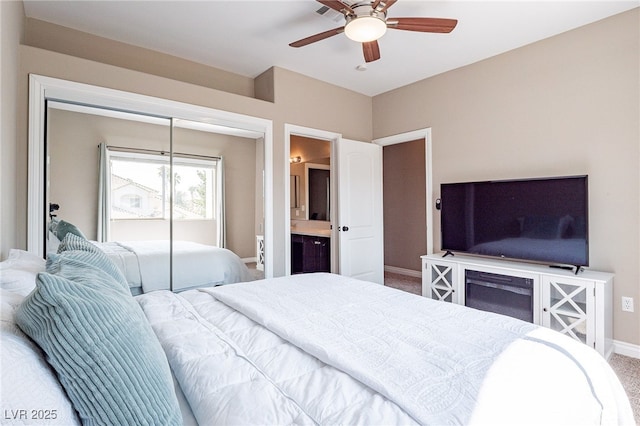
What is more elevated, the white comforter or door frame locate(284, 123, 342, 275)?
door frame locate(284, 123, 342, 275)

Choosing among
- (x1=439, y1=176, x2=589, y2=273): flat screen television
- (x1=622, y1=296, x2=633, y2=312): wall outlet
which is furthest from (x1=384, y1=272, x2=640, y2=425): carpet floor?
(x1=439, y1=176, x2=589, y2=273): flat screen television

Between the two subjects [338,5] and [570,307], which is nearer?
[338,5]

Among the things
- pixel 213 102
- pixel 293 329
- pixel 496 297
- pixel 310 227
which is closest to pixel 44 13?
pixel 213 102

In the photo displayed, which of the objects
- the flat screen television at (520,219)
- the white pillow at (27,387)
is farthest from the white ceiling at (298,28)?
the white pillow at (27,387)

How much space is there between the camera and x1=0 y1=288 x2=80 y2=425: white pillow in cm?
55

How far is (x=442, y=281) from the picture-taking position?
11.6 feet

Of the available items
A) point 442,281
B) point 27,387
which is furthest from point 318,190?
point 27,387

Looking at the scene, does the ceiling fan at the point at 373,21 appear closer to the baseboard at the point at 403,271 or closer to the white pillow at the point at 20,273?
the white pillow at the point at 20,273

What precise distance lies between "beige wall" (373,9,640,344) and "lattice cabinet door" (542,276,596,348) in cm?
45

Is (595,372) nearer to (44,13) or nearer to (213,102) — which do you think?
(213,102)

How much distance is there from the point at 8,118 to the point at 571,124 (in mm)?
4294

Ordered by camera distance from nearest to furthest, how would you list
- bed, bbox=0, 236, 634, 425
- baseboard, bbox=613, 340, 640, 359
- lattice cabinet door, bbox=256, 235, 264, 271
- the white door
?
1. bed, bbox=0, 236, 634, 425
2. baseboard, bbox=613, 340, 640, 359
3. lattice cabinet door, bbox=256, 235, 264, 271
4. the white door

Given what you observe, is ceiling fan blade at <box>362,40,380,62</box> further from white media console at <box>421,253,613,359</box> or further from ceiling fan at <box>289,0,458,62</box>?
white media console at <box>421,253,613,359</box>

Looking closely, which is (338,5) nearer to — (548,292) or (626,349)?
(548,292)
